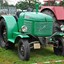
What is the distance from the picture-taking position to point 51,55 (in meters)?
8.30

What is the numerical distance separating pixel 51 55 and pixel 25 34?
3.87 ft

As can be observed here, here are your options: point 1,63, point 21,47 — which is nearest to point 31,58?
point 21,47

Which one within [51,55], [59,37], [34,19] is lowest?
[51,55]

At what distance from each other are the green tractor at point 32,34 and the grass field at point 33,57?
20 centimetres

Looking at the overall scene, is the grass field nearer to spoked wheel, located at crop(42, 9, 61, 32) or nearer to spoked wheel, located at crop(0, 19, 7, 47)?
spoked wheel, located at crop(0, 19, 7, 47)

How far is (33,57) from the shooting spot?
7.91 m

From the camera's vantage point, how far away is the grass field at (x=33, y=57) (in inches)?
291

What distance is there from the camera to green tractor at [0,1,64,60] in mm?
7595

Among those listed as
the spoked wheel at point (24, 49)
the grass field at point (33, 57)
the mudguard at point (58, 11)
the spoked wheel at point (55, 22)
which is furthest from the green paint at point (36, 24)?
the mudguard at point (58, 11)

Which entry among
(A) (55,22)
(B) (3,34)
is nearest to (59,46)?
(A) (55,22)

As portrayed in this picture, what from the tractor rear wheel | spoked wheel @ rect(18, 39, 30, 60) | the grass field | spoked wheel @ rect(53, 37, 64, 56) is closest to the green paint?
spoked wheel @ rect(18, 39, 30, 60)

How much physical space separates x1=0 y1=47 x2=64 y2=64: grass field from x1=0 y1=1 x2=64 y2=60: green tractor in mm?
199

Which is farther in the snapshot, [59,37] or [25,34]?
[59,37]

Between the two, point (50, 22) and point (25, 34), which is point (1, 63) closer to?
point (25, 34)
